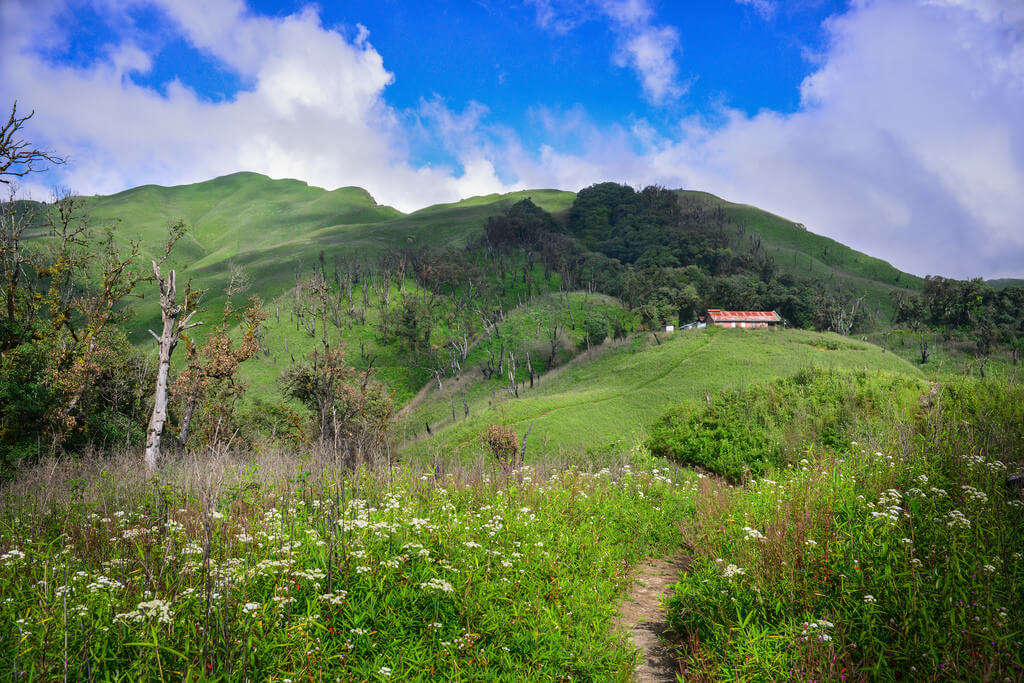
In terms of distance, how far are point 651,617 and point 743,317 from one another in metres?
74.0

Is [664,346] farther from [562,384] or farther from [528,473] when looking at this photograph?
[528,473]

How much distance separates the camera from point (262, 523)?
5.95 m

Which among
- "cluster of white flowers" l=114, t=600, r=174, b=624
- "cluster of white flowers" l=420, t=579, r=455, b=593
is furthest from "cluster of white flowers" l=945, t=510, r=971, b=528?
"cluster of white flowers" l=114, t=600, r=174, b=624

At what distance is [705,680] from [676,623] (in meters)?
1.17

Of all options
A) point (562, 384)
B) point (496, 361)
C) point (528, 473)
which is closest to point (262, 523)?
point (528, 473)

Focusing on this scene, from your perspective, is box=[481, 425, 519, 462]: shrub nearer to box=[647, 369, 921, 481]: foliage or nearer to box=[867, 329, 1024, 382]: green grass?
box=[647, 369, 921, 481]: foliage

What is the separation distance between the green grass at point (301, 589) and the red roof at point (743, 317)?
6945cm

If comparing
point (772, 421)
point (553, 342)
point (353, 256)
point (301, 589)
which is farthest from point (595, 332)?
point (301, 589)

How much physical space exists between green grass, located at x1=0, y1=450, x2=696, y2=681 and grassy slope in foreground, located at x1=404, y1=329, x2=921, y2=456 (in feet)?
66.3

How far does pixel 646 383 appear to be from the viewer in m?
40.2

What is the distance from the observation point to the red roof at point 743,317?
230 ft

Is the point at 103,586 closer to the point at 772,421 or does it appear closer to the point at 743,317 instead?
the point at 772,421

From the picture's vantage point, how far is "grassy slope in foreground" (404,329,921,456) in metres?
31.6

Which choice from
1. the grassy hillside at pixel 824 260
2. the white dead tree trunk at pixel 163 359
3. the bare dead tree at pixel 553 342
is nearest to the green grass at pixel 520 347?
the bare dead tree at pixel 553 342
